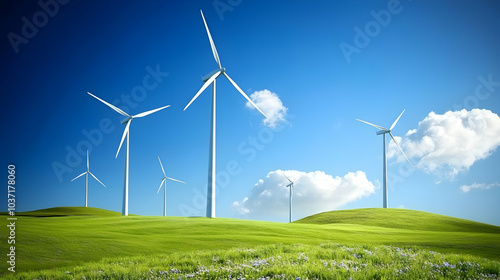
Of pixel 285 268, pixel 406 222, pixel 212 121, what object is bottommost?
pixel 406 222

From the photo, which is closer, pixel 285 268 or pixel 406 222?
pixel 285 268

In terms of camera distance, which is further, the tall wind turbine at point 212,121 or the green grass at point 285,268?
the tall wind turbine at point 212,121

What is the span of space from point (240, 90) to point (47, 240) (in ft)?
122

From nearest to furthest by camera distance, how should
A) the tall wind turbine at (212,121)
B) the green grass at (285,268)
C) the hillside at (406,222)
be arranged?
the green grass at (285,268)
the tall wind turbine at (212,121)
the hillside at (406,222)

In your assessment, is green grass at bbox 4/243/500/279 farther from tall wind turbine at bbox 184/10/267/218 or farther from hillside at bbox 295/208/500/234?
hillside at bbox 295/208/500/234

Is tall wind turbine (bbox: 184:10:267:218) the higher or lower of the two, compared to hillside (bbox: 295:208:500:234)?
higher

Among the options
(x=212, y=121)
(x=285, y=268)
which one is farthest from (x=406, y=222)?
(x=285, y=268)

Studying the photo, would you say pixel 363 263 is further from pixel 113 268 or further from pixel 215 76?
pixel 215 76

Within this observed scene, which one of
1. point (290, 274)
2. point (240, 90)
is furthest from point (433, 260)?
point (240, 90)

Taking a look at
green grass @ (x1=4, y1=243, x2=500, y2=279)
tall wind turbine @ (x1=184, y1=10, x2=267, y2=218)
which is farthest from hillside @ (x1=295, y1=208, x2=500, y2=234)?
green grass @ (x1=4, y1=243, x2=500, y2=279)

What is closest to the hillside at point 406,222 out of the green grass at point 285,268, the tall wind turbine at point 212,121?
the tall wind turbine at point 212,121

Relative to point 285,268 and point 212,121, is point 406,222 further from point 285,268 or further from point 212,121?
point 285,268

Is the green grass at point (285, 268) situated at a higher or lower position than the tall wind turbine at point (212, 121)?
lower

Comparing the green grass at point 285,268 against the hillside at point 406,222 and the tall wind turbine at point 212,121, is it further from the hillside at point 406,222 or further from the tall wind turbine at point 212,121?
the hillside at point 406,222
